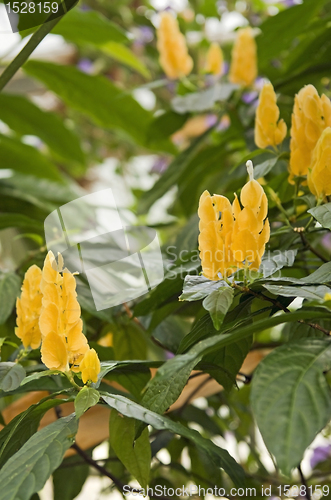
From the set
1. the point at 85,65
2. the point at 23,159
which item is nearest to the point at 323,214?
the point at 23,159

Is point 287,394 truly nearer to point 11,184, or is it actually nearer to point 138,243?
point 138,243

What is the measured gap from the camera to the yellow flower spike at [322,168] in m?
0.42

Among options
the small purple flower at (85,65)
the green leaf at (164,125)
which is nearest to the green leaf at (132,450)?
the green leaf at (164,125)

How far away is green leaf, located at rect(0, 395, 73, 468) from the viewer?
401 millimetres

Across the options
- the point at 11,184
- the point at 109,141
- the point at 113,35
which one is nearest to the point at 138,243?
the point at 11,184

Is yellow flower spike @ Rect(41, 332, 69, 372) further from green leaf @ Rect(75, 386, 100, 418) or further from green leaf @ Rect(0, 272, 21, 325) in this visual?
green leaf @ Rect(0, 272, 21, 325)

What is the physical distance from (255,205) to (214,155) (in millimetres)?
620

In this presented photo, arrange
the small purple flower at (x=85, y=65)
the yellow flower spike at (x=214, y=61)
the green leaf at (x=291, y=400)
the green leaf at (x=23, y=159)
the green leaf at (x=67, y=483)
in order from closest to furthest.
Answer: the green leaf at (x=291, y=400)
the green leaf at (x=67, y=483)
the yellow flower spike at (x=214, y=61)
the green leaf at (x=23, y=159)
the small purple flower at (x=85, y=65)

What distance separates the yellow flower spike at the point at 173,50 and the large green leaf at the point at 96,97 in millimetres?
123

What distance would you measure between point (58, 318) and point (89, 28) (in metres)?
0.89

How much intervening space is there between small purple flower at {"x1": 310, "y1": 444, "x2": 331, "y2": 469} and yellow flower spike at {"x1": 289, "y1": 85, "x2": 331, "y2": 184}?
0.68 m

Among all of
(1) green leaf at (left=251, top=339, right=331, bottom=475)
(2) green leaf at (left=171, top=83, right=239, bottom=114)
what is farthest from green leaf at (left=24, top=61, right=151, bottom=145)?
(1) green leaf at (left=251, top=339, right=331, bottom=475)

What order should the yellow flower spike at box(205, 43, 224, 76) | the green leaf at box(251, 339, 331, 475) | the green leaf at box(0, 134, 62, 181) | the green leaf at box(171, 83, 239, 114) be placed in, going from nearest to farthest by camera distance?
the green leaf at box(251, 339, 331, 475) < the green leaf at box(171, 83, 239, 114) < the yellow flower spike at box(205, 43, 224, 76) < the green leaf at box(0, 134, 62, 181)

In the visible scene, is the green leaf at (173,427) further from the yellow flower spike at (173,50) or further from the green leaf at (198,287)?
the yellow flower spike at (173,50)
